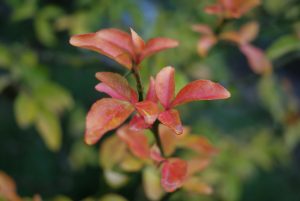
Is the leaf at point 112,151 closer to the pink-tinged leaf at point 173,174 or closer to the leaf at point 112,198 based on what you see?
the leaf at point 112,198

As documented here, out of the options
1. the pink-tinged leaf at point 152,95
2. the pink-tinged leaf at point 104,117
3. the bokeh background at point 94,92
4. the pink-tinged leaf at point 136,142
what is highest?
the pink-tinged leaf at point 152,95

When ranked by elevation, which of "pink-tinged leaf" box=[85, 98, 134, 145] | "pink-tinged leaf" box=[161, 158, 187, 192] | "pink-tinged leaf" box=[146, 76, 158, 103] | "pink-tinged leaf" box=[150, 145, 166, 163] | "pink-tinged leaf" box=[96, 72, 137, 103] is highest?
"pink-tinged leaf" box=[96, 72, 137, 103]

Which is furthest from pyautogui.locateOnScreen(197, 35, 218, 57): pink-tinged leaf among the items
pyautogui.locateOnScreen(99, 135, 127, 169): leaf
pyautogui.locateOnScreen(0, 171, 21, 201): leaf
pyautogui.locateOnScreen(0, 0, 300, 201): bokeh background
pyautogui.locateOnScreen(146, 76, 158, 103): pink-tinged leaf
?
pyautogui.locateOnScreen(0, 171, 21, 201): leaf

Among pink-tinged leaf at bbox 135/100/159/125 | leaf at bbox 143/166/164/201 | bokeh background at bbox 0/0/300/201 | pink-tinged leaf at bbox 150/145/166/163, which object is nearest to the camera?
pink-tinged leaf at bbox 135/100/159/125

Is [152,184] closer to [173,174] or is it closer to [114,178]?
[114,178]

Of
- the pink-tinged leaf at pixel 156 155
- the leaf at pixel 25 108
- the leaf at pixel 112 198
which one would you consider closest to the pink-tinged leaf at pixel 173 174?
the pink-tinged leaf at pixel 156 155

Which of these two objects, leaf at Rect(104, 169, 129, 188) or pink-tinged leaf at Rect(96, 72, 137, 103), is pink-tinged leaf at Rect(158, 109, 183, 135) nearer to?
pink-tinged leaf at Rect(96, 72, 137, 103)

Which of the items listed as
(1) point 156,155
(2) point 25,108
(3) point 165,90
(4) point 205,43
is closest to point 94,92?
(2) point 25,108
